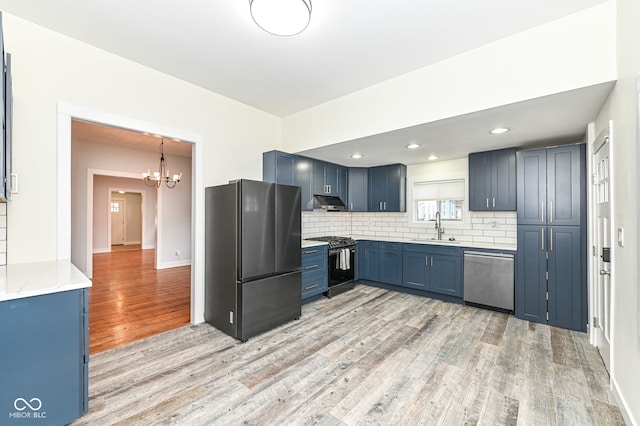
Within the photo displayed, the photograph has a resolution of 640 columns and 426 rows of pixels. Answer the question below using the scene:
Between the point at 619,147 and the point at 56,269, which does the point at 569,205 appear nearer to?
the point at 619,147

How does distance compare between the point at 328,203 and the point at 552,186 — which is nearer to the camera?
the point at 552,186

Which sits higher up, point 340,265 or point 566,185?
point 566,185

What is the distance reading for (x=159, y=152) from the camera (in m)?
6.60

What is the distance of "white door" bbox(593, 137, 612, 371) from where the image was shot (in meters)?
2.30

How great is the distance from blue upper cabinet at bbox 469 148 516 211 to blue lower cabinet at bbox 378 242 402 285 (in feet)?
4.36

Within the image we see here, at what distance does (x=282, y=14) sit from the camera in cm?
184

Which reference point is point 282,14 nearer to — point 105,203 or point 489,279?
point 489,279

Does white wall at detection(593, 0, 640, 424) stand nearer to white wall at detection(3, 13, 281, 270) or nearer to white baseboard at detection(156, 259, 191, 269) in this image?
white wall at detection(3, 13, 281, 270)

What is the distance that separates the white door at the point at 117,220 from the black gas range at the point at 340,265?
1097 cm

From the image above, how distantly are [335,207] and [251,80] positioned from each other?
2.47 meters

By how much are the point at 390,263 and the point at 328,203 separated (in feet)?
4.81

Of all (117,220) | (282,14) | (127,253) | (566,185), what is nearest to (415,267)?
(566,185)

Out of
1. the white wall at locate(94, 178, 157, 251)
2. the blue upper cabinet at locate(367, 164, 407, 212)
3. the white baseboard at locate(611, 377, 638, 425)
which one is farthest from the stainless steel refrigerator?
the white wall at locate(94, 178, 157, 251)

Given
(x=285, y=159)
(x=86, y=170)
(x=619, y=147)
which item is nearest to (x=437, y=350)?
(x=619, y=147)
